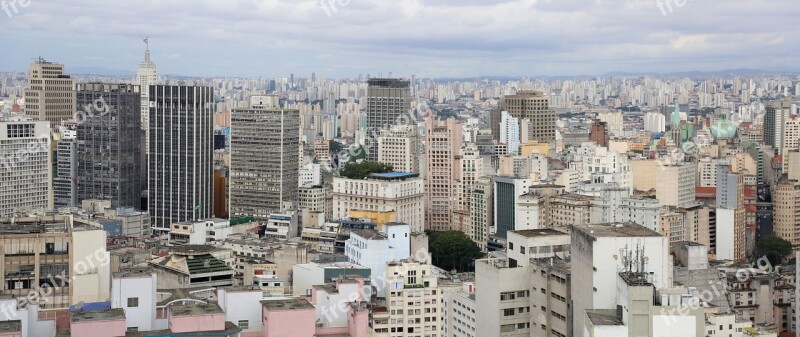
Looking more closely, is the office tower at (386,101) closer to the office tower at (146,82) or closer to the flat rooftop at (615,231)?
the office tower at (146,82)

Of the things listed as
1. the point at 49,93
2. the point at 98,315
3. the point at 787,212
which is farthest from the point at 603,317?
the point at 49,93

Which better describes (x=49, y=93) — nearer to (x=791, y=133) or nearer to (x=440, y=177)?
(x=440, y=177)

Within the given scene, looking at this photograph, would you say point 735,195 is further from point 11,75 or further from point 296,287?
point 11,75

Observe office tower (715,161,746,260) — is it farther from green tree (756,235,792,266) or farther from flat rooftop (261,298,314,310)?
flat rooftop (261,298,314,310)

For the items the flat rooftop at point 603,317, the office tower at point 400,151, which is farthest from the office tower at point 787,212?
the flat rooftop at point 603,317

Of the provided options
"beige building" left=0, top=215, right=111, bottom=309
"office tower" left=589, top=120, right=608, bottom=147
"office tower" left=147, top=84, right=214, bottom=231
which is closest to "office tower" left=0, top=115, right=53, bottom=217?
"office tower" left=147, top=84, right=214, bottom=231

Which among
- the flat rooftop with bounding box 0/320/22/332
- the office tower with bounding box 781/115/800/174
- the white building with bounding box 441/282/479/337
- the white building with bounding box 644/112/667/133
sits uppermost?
the white building with bounding box 644/112/667/133
